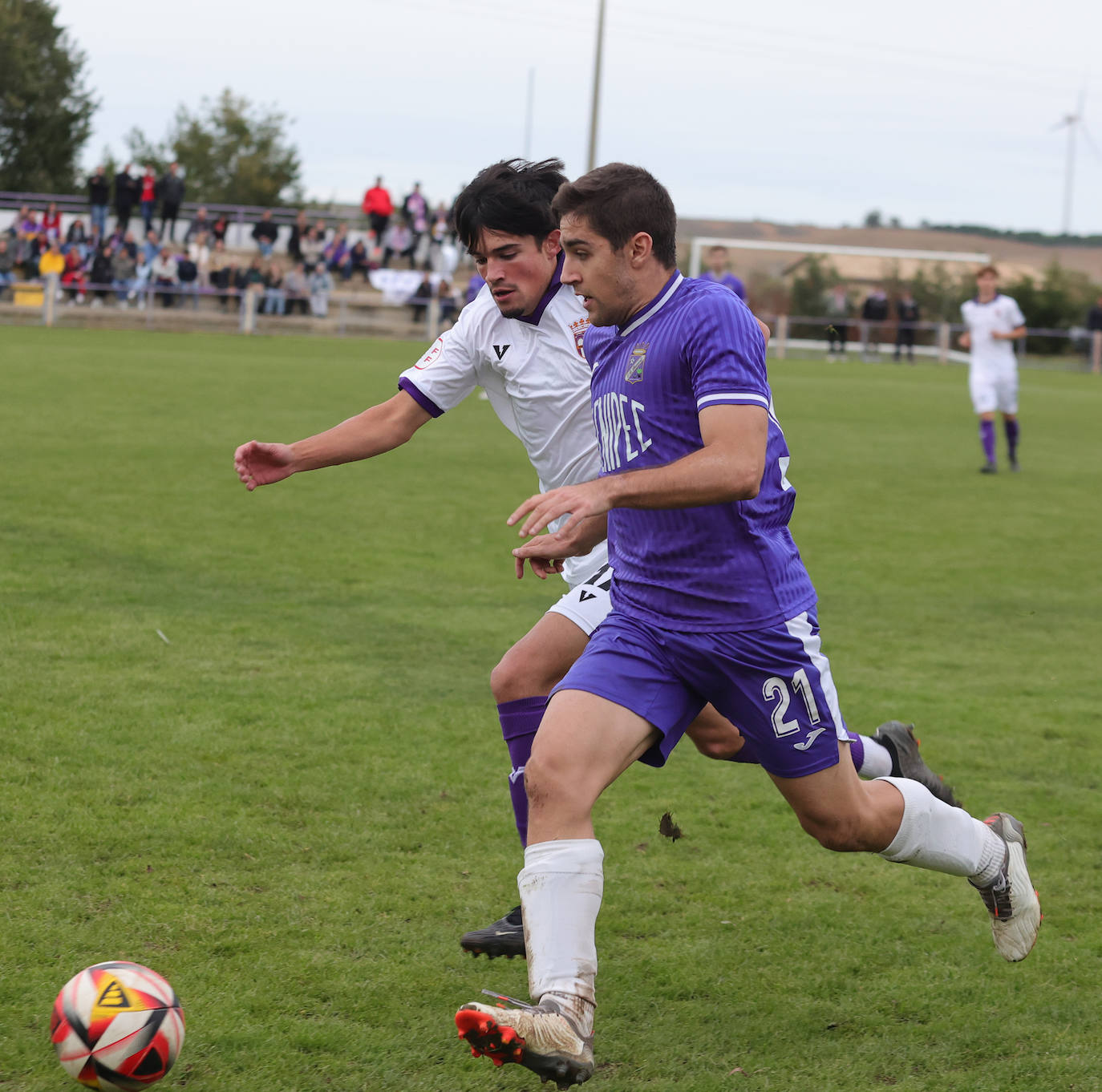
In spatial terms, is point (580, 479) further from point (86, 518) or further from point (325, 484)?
point (325, 484)

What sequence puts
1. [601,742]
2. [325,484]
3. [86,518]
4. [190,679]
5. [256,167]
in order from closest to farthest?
[601,742] < [190,679] < [86,518] < [325,484] < [256,167]

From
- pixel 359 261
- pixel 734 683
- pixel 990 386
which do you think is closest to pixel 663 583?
pixel 734 683

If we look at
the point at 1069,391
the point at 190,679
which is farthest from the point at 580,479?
the point at 1069,391

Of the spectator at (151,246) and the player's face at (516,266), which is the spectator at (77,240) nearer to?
the spectator at (151,246)

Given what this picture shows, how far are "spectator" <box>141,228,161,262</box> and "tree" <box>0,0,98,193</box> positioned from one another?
2429cm

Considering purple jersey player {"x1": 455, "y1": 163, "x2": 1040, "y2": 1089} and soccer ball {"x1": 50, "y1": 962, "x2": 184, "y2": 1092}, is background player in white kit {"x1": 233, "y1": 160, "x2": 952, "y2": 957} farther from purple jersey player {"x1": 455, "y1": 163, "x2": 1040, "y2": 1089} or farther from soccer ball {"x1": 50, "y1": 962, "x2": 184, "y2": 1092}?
soccer ball {"x1": 50, "y1": 962, "x2": 184, "y2": 1092}

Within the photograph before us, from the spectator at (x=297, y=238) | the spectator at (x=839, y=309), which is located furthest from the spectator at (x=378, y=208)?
the spectator at (x=839, y=309)

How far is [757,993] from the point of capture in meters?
3.96

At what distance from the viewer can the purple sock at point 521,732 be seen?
13.8 ft

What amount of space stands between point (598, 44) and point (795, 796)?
31943 mm

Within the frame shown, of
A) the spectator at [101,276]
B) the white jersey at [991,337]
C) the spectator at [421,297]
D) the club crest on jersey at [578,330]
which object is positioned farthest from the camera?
the spectator at [421,297]

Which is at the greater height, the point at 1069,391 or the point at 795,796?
the point at 1069,391

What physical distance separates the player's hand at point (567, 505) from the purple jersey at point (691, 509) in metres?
0.29

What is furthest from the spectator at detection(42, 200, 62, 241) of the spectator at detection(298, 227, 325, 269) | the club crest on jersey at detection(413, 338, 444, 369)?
the club crest on jersey at detection(413, 338, 444, 369)
